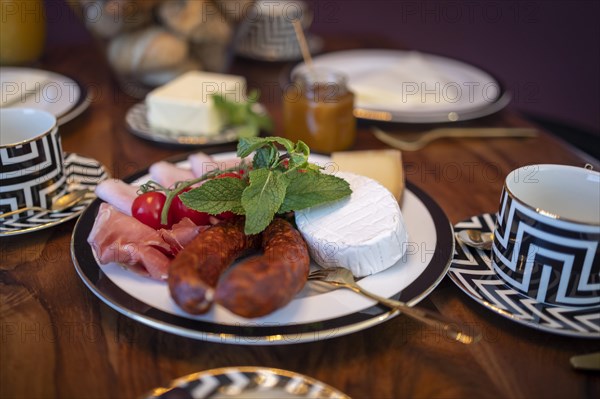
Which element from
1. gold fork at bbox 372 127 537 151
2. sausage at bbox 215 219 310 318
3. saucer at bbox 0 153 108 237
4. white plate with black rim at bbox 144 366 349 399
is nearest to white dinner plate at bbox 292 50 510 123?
gold fork at bbox 372 127 537 151

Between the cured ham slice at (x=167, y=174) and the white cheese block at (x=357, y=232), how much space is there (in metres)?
0.28

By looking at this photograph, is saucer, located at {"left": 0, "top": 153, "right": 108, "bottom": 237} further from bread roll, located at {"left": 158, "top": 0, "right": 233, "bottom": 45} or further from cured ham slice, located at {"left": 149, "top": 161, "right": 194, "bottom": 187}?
bread roll, located at {"left": 158, "top": 0, "right": 233, "bottom": 45}

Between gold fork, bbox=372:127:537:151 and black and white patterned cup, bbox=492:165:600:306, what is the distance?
0.53 m

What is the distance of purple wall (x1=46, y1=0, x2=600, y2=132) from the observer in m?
2.74

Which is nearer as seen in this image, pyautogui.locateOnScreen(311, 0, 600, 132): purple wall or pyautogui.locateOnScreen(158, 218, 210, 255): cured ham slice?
pyautogui.locateOnScreen(158, 218, 210, 255): cured ham slice

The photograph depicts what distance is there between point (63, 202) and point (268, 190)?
429 millimetres

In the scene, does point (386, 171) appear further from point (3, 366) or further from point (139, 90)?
point (139, 90)

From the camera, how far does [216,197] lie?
0.83 meters

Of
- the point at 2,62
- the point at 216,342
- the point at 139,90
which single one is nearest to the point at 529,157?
the point at 216,342

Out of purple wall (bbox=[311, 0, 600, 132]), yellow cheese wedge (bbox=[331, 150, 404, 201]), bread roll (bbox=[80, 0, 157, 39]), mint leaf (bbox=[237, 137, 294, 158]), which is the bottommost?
purple wall (bbox=[311, 0, 600, 132])

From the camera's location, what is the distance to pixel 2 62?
165 cm

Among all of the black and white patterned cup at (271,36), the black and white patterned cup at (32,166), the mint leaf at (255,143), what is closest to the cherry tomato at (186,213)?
the mint leaf at (255,143)

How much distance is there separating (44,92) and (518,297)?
1285 millimetres

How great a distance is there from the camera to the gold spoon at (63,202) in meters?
0.96
